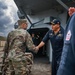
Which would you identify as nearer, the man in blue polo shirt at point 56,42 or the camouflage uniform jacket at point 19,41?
the camouflage uniform jacket at point 19,41

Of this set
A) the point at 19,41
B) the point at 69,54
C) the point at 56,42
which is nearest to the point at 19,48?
the point at 19,41

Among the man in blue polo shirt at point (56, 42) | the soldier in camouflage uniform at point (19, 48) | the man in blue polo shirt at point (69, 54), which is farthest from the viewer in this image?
the man in blue polo shirt at point (56, 42)

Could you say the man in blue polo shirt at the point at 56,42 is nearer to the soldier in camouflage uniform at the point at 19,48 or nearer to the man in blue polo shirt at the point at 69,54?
the soldier in camouflage uniform at the point at 19,48

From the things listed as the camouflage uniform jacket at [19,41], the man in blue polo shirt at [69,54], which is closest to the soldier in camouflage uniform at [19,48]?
the camouflage uniform jacket at [19,41]

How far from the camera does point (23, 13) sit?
12688 millimetres

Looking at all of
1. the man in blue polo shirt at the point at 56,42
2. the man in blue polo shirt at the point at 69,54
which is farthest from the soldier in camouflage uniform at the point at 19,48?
the man in blue polo shirt at the point at 69,54

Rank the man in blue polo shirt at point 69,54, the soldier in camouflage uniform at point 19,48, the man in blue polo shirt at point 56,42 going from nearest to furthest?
the man in blue polo shirt at point 69,54
the soldier in camouflage uniform at point 19,48
the man in blue polo shirt at point 56,42

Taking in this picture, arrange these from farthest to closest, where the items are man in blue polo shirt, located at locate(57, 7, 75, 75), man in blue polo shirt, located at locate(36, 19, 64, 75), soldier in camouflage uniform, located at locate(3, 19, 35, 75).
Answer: man in blue polo shirt, located at locate(36, 19, 64, 75), soldier in camouflage uniform, located at locate(3, 19, 35, 75), man in blue polo shirt, located at locate(57, 7, 75, 75)

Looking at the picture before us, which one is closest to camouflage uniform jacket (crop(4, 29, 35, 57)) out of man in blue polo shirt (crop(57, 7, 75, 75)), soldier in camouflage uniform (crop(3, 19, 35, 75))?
soldier in camouflage uniform (crop(3, 19, 35, 75))

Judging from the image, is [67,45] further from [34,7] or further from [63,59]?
[34,7]

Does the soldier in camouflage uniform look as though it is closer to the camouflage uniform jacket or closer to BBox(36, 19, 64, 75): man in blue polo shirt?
the camouflage uniform jacket

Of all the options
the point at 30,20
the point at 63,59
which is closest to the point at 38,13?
the point at 30,20

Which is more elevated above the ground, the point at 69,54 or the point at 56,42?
the point at 56,42

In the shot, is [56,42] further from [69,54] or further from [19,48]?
[69,54]
